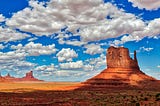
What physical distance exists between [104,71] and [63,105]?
350 ft

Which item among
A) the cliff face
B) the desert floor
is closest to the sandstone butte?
the cliff face

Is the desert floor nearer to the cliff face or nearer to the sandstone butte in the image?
the sandstone butte

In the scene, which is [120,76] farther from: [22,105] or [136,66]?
[22,105]

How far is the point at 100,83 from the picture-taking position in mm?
148625

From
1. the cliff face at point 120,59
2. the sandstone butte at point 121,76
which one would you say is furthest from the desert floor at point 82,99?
the cliff face at point 120,59

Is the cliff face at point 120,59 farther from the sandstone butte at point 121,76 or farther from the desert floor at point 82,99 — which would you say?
the desert floor at point 82,99

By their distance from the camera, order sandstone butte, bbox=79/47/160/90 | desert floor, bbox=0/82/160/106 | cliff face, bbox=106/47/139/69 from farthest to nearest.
Answer: cliff face, bbox=106/47/139/69 → sandstone butte, bbox=79/47/160/90 → desert floor, bbox=0/82/160/106

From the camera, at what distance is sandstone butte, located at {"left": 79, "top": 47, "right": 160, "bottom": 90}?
144 m

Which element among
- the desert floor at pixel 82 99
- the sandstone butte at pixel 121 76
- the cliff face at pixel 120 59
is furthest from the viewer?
the cliff face at pixel 120 59

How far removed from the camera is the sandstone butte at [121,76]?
144 metres

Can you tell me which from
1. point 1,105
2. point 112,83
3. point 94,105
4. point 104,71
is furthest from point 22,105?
point 104,71

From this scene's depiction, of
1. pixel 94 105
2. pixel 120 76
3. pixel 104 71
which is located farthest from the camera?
pixel 104 71

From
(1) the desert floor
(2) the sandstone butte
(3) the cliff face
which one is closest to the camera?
(1) the desert floor

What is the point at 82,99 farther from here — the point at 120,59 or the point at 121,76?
the point at 120,59
